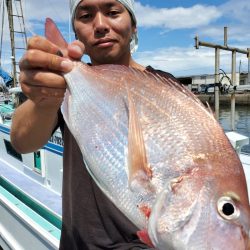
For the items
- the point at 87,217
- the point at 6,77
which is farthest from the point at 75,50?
the point at 6,77

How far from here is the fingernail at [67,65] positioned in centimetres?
149

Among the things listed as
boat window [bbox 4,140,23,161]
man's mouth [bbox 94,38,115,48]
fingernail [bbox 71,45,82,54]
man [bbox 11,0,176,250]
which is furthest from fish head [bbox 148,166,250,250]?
boat window [bbox 4,140,23,161]

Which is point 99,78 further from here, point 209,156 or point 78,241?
point 78,241

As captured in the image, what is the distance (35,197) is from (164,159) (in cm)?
346

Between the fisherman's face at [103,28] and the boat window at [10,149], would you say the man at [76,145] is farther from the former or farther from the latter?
the boat window at [10,149]

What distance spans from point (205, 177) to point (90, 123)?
1.66ft

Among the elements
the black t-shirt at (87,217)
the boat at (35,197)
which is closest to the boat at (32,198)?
the boat at (35,197)

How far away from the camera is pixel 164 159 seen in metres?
1.17

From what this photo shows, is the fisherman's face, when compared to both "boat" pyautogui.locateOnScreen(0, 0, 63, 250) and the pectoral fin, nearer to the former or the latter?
the pectoral fin

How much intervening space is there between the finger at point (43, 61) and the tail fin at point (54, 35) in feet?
0.34

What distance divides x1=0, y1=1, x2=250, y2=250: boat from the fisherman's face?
202cm

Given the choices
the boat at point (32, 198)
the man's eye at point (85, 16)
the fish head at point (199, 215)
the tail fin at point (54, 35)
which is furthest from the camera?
the boat at point (32, 198)

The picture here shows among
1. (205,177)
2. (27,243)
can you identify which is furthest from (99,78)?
(27,243)

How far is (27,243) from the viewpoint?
388 centimetres
